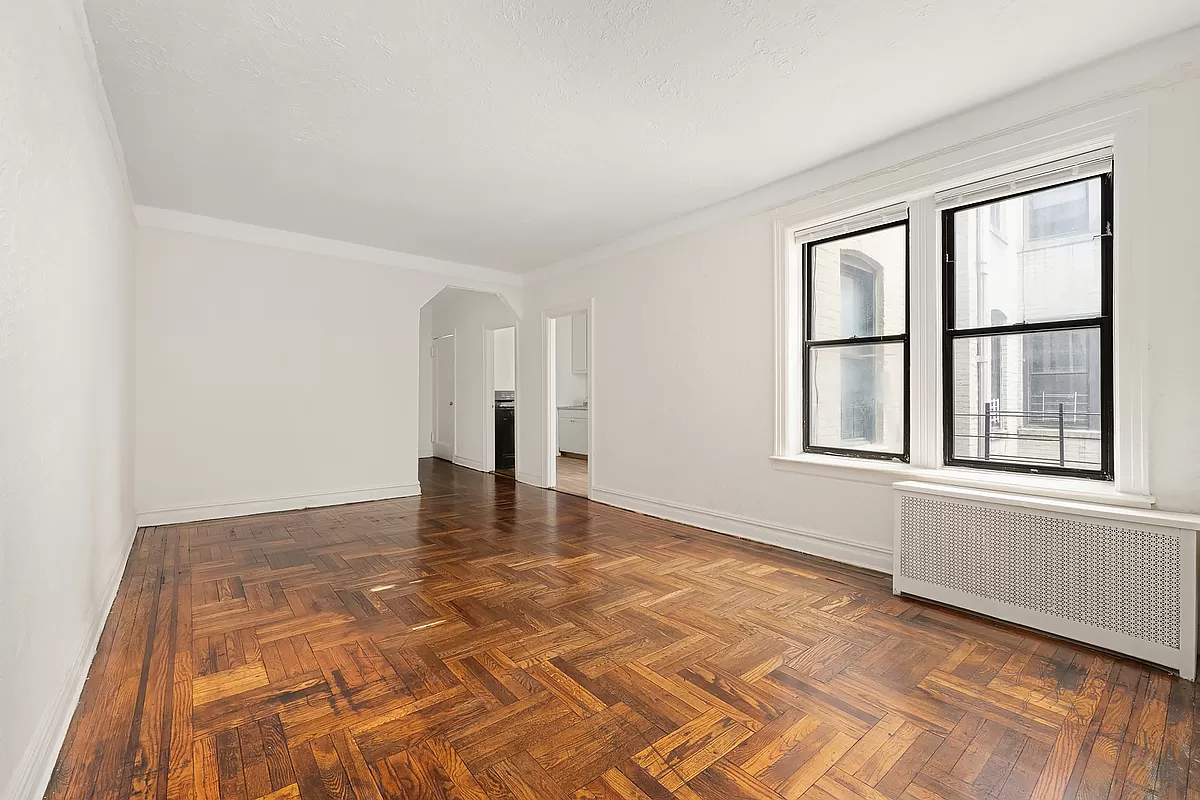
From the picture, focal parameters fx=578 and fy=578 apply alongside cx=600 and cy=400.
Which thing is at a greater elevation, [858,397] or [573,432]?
[858,397]

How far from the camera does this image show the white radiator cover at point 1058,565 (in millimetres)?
2262

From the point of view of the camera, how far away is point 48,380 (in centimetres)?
176

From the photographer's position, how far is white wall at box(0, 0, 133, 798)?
1394mm

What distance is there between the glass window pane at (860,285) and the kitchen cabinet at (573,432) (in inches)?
238

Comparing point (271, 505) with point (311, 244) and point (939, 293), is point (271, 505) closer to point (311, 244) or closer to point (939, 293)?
point (311, 244)

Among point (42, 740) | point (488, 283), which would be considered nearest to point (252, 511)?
point (488, 283)

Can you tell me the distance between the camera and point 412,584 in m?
3.23

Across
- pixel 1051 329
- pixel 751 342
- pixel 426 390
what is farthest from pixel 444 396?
pixel 1051 329

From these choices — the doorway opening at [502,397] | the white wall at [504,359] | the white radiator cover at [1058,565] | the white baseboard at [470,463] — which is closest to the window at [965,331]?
the white radiator cover at [1058,565]

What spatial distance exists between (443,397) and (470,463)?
1360 mm

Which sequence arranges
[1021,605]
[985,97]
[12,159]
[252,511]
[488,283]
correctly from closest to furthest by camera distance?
1. [12,159]
2. [1021,605]
3. [985,97]
4. [252,511]
5. [488,283]

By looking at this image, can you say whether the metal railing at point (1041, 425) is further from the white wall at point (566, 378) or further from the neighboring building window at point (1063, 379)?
the white wall at point (566, 378)

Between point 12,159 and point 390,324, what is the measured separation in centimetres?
438

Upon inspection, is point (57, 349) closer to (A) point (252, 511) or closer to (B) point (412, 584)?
(B) point (412, 584)
